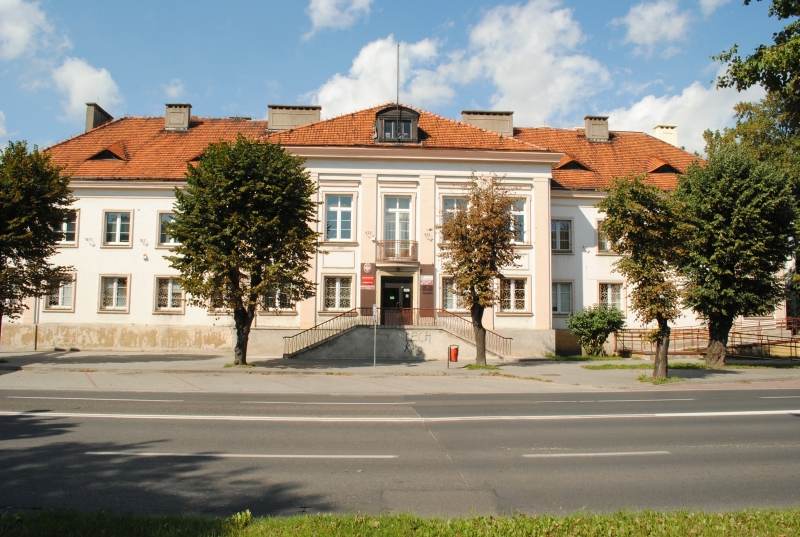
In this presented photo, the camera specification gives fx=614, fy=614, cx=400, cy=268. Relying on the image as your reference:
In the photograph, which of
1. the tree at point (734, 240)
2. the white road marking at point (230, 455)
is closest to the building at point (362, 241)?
the tree at point (734, 240)

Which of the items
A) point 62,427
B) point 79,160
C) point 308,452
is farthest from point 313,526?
point 79,160

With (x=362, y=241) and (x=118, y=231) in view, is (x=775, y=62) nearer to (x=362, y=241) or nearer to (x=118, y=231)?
(x=362, y=241)

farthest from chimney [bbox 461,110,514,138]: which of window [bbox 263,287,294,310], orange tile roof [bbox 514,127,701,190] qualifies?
window [bbox 263,287,294,310]

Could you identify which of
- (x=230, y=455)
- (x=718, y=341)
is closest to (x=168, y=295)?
(x=230, y=455)

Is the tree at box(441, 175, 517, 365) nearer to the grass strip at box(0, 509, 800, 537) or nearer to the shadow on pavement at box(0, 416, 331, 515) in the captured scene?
the shadow on pavement at box(0, 416, 331, 515)

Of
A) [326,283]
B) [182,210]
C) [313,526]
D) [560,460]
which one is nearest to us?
[313,526]

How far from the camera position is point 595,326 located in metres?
30.3

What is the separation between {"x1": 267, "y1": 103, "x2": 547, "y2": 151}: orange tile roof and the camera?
3123 centimetres

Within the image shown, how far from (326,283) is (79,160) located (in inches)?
632

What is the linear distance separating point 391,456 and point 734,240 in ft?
69.1

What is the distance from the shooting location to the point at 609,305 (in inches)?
1329

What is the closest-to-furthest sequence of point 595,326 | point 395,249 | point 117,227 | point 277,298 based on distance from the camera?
point 277,298, point 595,326, point 395,249, point 117,227

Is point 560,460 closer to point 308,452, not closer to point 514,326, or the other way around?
point 308,452

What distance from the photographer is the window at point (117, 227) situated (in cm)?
3303
